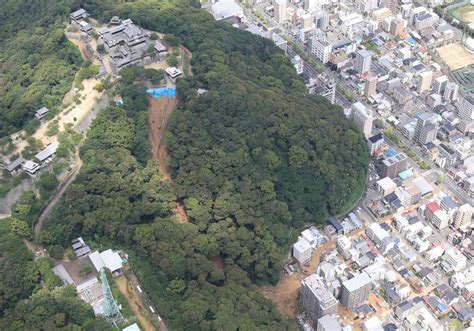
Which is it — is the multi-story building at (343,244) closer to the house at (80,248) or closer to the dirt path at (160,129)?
the dirt path at (160,129)

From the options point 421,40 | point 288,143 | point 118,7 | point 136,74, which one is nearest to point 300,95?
point 288,143

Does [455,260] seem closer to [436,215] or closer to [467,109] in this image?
[436,215]

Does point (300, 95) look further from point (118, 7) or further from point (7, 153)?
point (7, 153)

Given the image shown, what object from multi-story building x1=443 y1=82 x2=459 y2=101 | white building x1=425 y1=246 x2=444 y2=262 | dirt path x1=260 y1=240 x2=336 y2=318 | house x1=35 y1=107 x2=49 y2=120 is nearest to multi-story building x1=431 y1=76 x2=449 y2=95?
multi-story building x1=443 y1=82 x2=459 y2=101

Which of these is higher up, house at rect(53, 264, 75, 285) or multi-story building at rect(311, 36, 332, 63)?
house at rect(53, 264, 75, 285)

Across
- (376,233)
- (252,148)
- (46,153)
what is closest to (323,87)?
(252,148)

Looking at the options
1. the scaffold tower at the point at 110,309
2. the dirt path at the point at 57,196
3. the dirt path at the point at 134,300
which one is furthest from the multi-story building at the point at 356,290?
the dirt path at the point at 57,196

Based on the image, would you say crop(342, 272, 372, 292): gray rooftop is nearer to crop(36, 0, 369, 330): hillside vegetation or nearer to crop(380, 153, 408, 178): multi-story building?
crop(36, 0, 369, 330): hillside vegetation
